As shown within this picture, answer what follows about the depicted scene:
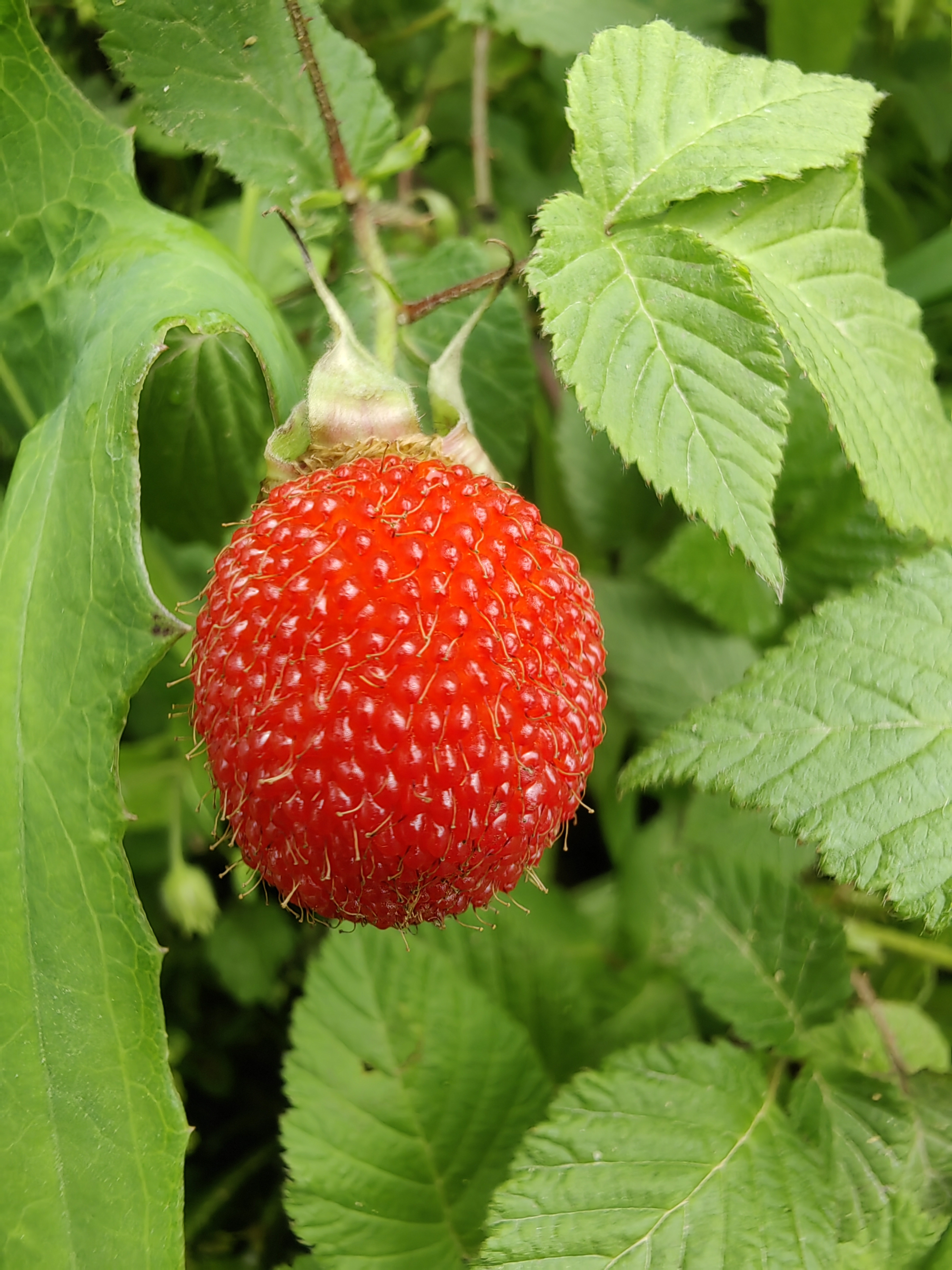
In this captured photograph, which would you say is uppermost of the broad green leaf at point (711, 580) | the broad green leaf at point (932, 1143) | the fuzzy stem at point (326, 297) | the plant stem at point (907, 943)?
the fuzzy stem at point (326, 297)

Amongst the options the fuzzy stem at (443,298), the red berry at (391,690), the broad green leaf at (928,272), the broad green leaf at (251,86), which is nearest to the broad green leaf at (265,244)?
the broad green leaf at (251,86)

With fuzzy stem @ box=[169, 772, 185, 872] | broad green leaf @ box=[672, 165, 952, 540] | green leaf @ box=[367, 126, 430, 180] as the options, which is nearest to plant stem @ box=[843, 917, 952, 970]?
broad green leaf @ box=[672, 165, 952, 540]

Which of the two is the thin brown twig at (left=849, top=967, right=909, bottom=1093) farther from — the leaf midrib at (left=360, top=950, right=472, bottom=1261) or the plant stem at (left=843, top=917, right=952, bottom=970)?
the leaf midrib at (left=360, top=950, right=472, bottom=1261)

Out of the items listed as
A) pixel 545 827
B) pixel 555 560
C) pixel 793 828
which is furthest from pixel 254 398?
pixel 793 828

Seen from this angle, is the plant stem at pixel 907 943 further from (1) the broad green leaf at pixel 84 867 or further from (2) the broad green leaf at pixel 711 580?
(1) the broad green leaf at pixel 84 867

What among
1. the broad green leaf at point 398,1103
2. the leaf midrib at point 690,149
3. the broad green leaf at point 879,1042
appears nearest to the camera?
the leaf midrib at point 690,149

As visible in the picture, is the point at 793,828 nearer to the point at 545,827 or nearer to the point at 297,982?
the point at 545,827

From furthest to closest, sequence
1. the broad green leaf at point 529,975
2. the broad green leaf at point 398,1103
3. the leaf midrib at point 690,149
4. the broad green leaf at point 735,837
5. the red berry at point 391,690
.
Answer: the broad green leaf at point 735,837 < the broad green leaf at point 529,975 < the broad green leaf at point 398,1103 < the leaf midrib at point 690,149 < the red berry at point 391,690
